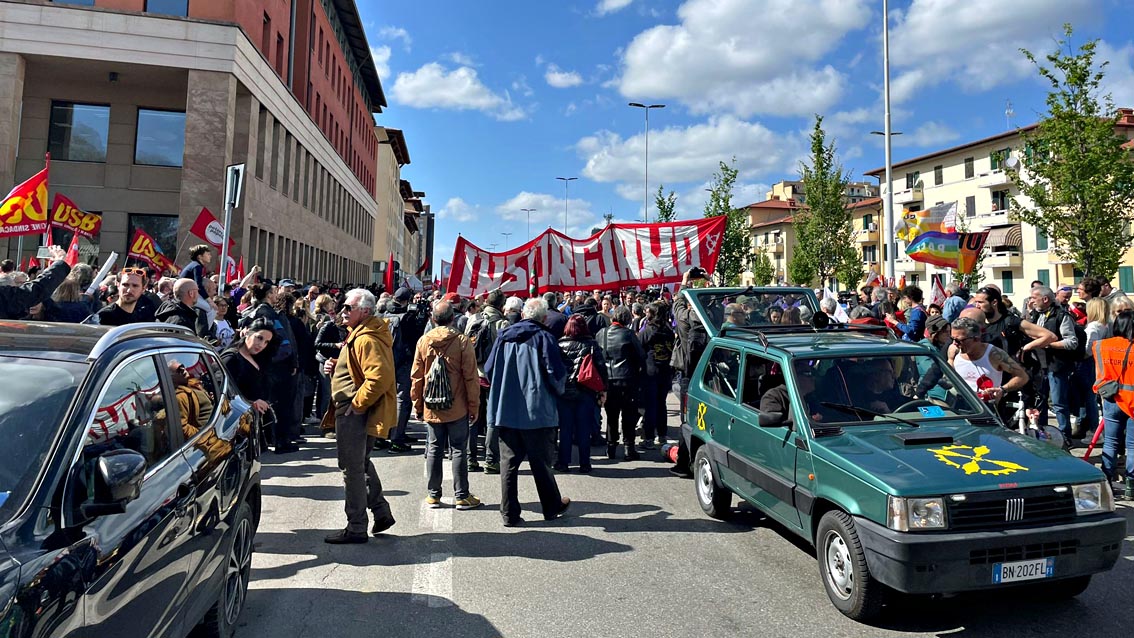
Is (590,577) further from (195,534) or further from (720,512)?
(195,534)

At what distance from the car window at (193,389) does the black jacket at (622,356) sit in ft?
17.4

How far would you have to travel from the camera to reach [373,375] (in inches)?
216

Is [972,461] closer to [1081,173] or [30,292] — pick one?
[30,292]

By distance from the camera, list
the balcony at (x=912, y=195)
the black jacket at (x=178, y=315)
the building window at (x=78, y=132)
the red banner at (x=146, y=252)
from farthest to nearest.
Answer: the balcony at (x=912, y=195), the building window at (x=78, y=132), the red banner at (x=146, y=252), the black jacket at (x=178, y=315)

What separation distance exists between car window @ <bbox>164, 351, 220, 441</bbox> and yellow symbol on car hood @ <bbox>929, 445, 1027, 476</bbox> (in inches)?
158

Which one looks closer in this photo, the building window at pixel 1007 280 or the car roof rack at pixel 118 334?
the car roof rack at pixel 118 334

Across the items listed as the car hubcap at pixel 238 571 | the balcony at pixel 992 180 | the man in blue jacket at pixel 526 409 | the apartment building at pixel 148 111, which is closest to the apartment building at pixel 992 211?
the balcony at pixel 992 180

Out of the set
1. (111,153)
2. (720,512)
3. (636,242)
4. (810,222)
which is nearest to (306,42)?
(111,153)

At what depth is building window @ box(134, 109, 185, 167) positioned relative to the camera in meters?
25.3

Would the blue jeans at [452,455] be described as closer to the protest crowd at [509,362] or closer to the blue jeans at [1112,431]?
the protest crowd at [509,362]

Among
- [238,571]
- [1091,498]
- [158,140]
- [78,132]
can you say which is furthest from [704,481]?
[78,132]

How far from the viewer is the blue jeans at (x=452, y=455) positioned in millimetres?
6495

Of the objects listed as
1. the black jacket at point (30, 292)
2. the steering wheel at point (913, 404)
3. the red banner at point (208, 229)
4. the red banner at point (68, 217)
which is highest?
the red banner at point (68, 217)

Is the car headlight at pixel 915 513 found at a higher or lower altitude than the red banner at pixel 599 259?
→ lower
